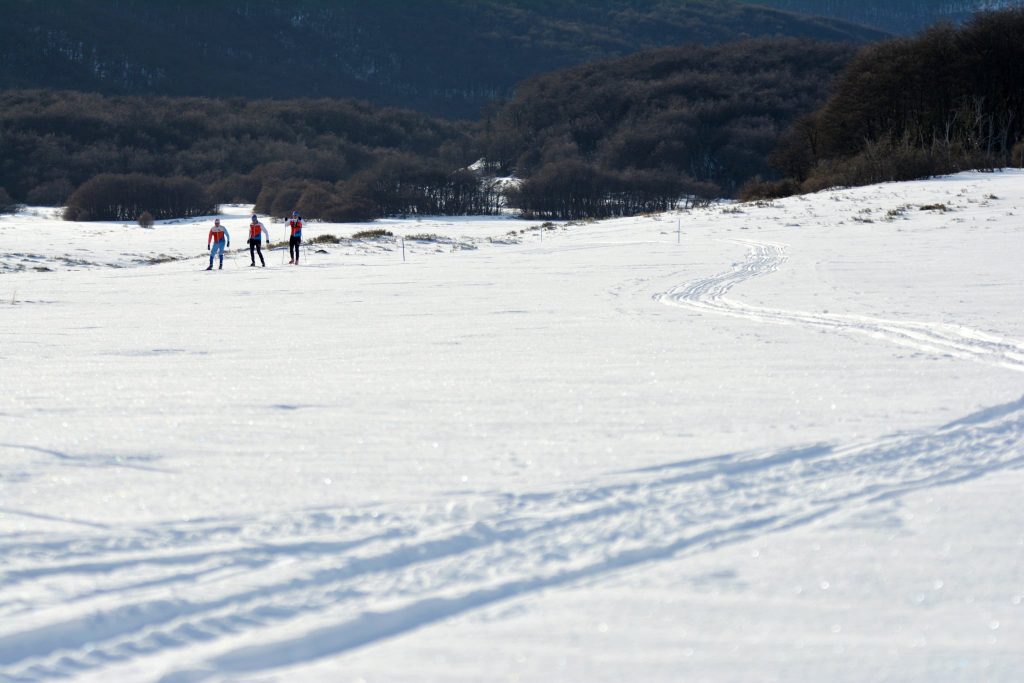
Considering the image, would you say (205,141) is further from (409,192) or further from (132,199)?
(409,192)

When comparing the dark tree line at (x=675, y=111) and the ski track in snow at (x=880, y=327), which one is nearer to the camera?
the ski track in snow at (x=880, y=327)

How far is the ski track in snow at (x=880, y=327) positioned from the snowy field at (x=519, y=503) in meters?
0.08

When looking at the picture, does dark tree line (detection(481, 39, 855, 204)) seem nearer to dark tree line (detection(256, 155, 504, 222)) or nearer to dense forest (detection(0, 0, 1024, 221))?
dense forest (detection(0, 0, 1024, 221))

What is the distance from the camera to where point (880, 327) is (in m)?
9.24

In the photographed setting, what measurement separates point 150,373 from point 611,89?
127m

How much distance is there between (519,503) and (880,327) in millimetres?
6430

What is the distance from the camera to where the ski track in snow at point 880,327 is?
7.48 m

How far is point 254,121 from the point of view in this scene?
15975cm

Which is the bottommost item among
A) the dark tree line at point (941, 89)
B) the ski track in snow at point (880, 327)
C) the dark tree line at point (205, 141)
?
the ski track in snow at point (880, 327)

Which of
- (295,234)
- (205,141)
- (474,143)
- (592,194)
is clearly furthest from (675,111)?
(295,234)

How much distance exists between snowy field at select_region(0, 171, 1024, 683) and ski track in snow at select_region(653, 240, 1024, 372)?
0.08 m

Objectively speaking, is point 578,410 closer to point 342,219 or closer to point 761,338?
point 761,338

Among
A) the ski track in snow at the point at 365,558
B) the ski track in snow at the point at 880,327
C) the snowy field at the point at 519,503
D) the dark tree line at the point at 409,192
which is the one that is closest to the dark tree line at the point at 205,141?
the dark tree line at the point at 409,192

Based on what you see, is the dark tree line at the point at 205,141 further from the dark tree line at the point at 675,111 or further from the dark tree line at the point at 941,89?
the dark tree line at the point at 941,89
